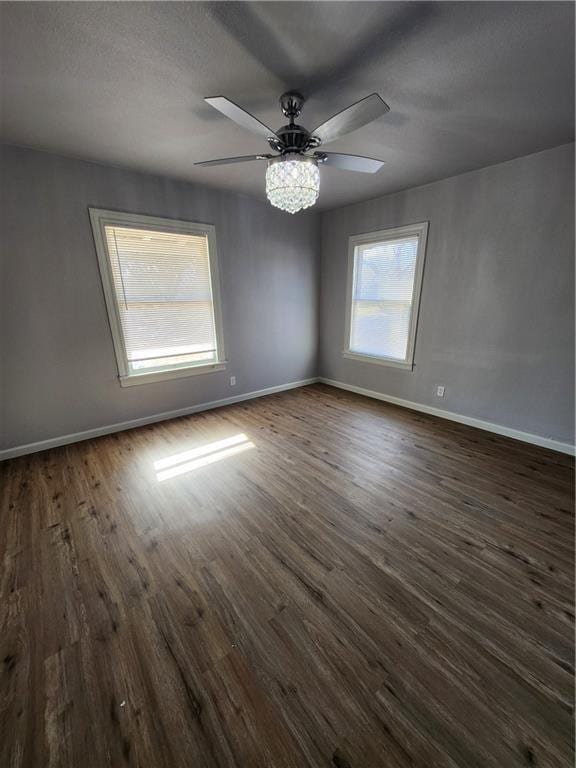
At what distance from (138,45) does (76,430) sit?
301cm

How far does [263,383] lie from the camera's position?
4.37m

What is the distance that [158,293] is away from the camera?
3203mm

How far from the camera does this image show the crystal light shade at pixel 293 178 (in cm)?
159

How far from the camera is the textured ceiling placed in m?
1.25

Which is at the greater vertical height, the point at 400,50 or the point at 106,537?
the point at 400,50

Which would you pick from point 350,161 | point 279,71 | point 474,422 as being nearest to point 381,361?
point 474,422

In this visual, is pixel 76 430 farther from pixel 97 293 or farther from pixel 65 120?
pixel 65 120

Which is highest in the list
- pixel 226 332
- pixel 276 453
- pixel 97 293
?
pixel 97 293

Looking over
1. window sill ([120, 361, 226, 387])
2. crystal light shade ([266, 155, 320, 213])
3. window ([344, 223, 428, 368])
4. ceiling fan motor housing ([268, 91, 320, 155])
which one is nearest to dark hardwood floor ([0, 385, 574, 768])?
window sill ([120, 361, 226, 387])

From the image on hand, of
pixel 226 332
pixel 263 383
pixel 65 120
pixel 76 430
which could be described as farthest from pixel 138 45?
pixel 263 383

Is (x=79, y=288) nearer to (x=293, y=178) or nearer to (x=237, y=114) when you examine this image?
(x=237, y=114)

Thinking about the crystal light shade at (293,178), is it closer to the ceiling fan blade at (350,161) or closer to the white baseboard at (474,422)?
the ceiling fan blade at (350,161)

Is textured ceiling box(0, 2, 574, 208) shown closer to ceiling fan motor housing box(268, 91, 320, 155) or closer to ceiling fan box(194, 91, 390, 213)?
ceiling fan motor housing box(268, 91, 320, 155)

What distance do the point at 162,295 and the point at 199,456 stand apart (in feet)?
5.90
